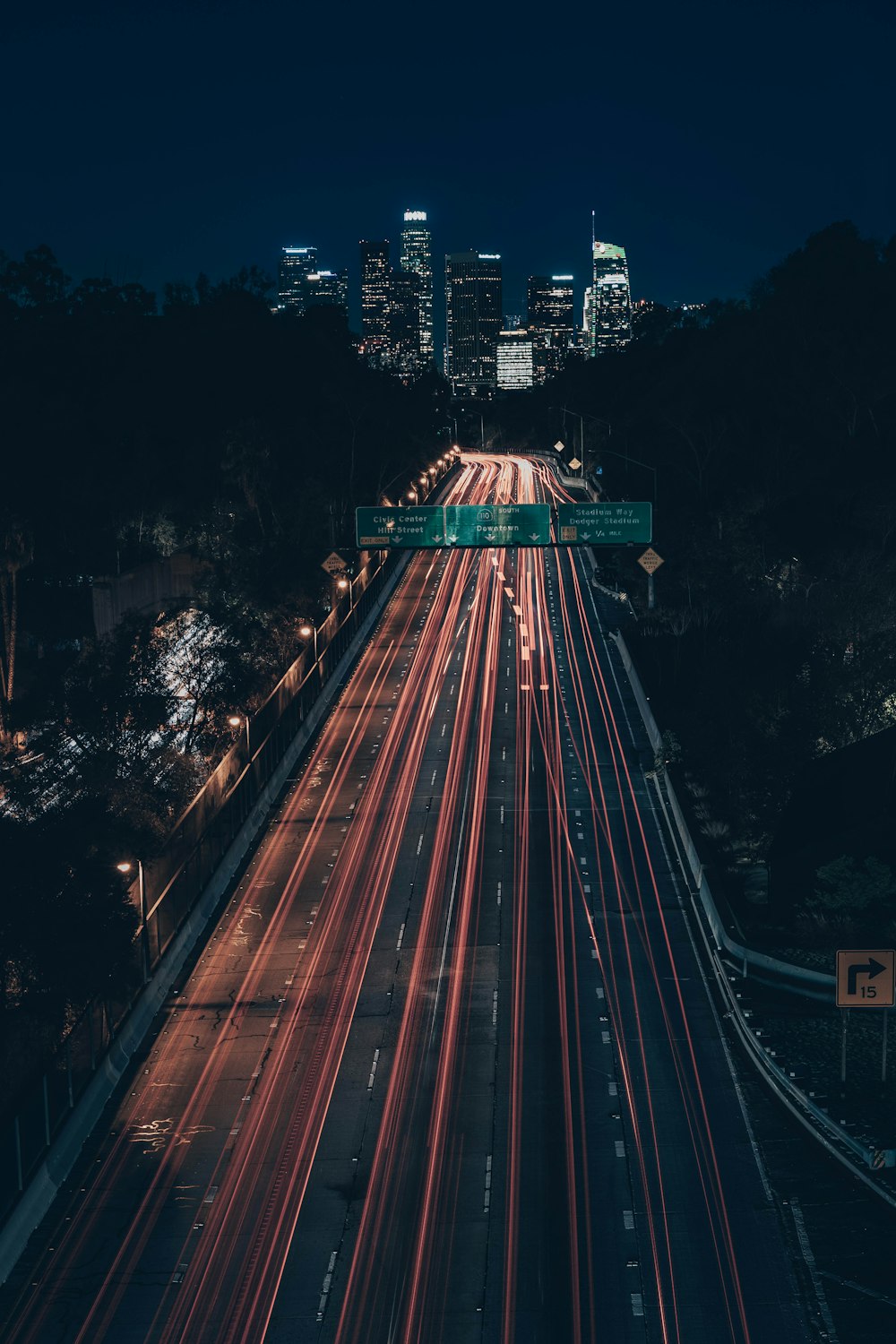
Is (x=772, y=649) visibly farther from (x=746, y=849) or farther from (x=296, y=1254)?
(x=296, y=1254)

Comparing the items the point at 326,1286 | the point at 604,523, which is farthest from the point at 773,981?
the point at 604,523

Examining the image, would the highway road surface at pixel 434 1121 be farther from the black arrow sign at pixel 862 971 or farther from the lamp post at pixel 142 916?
the black arrow sign at pixel 862 971

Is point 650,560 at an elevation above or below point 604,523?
below

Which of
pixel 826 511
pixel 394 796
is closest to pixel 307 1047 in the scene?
pixel 394 796

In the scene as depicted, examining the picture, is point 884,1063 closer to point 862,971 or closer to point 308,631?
point 862,971

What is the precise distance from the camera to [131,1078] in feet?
75.8

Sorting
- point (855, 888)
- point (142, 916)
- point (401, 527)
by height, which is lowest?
point (855, 888)

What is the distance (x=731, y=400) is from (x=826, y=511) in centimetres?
2405

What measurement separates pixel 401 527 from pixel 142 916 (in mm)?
26827

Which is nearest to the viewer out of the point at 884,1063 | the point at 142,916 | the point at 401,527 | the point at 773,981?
the point at 884,1063

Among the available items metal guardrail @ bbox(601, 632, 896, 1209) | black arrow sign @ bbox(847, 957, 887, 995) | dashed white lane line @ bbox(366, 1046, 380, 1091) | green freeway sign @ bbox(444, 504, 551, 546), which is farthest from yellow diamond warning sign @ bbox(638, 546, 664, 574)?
black arrow sign @ bbox(847, 957, 887, 995)

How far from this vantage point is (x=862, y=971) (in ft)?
68.7

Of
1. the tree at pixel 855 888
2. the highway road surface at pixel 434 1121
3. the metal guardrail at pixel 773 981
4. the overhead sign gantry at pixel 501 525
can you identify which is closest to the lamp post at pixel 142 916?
the highway road surface at pixel 434 1121

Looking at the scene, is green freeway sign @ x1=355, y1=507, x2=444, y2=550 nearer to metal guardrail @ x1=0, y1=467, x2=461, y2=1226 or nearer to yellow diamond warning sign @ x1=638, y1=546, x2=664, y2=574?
metal guardrail @ x1=0, y1=467, x2=461, y2=1226
